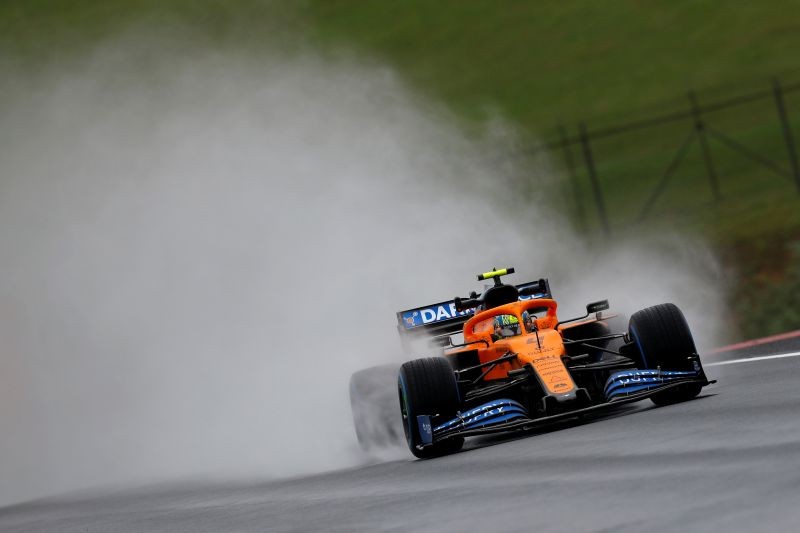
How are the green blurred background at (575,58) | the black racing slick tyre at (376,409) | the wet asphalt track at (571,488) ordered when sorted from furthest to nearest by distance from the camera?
the green blurred background at (575,58), the black racing slick tyre at (376,409), the wet asphalt track at (571,488)

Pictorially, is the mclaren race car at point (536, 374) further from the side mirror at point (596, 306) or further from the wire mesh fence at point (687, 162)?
the wire mesh fence at point (687, 162)

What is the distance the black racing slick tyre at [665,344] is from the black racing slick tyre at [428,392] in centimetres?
143

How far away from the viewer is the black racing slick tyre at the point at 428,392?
40.4 ft

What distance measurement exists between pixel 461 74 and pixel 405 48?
3117 mm

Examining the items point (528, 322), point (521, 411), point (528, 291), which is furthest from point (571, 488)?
point (528, 291)

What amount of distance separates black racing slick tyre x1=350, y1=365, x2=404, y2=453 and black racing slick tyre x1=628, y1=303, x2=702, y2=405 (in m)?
2.60

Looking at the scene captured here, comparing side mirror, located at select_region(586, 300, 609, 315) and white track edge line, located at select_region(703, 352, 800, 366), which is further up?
side mirror, located at select_region(586, 300, 609, 315)

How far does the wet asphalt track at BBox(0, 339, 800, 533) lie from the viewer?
7.70 m

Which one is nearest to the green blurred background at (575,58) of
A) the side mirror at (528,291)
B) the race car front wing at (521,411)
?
the side mirror at (528,291)

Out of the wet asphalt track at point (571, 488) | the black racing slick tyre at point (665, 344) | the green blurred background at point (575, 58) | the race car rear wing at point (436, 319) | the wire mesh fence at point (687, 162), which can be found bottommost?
the wet asphalt track at point (571, 488)

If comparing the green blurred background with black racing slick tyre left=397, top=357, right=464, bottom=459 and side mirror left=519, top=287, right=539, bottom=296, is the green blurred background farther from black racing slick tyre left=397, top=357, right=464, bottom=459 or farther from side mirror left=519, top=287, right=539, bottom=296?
black racing slick tyre left=397, top=357, right=464, bottom=459

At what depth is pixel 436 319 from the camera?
15297mm

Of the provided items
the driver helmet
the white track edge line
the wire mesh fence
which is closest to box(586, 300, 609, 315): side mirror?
the driver helmet

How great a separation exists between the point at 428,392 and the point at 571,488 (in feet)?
11.1
